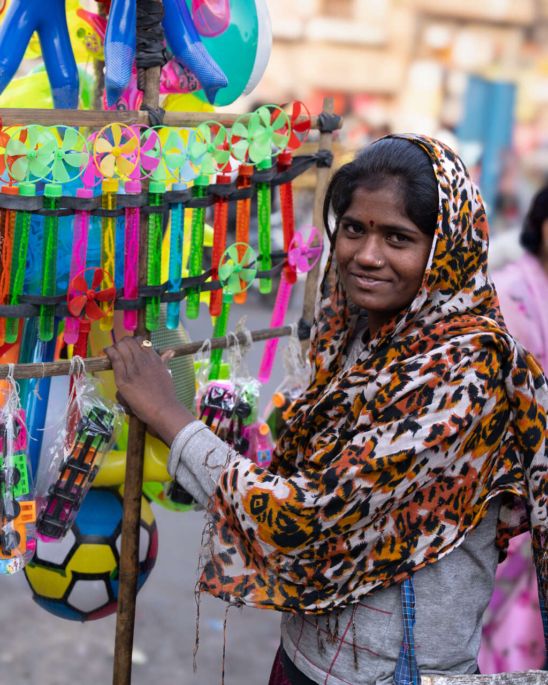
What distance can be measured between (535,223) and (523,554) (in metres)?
0.99

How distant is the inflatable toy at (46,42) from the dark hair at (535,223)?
151 centimetres

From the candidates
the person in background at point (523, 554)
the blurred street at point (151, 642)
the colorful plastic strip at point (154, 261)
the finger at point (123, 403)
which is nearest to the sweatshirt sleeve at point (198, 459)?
the finger at point (123, 403)

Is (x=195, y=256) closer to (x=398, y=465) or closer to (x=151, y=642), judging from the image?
(x=398, y=465)

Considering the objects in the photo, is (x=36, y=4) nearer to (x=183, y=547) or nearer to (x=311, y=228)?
(x=311, y=228)

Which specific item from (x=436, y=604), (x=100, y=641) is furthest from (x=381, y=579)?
(x=100, y=641)

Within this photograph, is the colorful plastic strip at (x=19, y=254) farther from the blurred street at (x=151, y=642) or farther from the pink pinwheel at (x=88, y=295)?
the blurred street at (x=151, y=642)

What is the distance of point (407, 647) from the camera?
60.4 inches

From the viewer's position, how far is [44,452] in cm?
184

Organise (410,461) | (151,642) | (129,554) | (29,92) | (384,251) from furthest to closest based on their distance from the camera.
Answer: (151,642) → (29,92) → (129,554) → (384,251) → (410,461)

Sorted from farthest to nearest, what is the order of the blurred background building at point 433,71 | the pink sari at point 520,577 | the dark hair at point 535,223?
the blurred background building at point 433,71 < the dark hair at point 535,223 < the pink sari at point 520,577

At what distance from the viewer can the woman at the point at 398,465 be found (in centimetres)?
144

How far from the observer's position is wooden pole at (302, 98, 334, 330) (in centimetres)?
223

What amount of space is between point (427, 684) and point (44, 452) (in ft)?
2.70

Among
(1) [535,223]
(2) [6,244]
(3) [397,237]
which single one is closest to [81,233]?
(2) [6,244]
